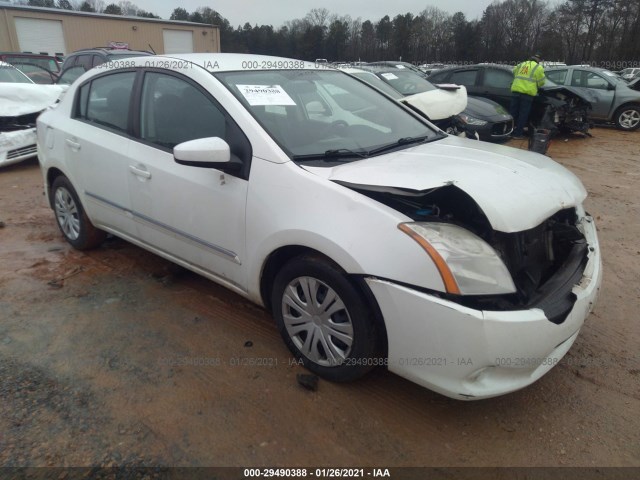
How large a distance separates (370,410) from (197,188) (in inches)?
61.5

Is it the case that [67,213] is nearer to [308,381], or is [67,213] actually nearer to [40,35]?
[308,381]

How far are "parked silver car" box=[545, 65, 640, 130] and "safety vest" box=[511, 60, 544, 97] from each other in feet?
8.92

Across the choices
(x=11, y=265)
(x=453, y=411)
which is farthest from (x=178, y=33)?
(x=453, y=411)

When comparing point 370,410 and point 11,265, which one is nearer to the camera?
point 370,410

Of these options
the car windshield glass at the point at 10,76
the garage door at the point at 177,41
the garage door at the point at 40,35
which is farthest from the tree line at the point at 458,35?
the car windshield glass at the point at 10,76

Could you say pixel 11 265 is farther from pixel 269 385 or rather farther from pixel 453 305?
pixel 453 305

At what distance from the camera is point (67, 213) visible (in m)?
4.04

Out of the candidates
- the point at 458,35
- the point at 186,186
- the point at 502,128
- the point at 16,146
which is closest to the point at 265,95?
the point at 186,186

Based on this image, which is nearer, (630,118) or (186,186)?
(186,186)

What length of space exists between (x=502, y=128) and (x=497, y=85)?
2.97m

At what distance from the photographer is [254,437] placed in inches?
83.0

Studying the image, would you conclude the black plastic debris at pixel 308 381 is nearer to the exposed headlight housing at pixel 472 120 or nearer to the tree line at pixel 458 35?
the exposed headlight housing at pixel 472 120

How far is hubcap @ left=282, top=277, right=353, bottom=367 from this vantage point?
89.2 inches

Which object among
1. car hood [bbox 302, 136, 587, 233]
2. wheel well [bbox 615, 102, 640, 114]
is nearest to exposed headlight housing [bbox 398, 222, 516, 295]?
car hood [bbox 302, 136, 587, 233]
